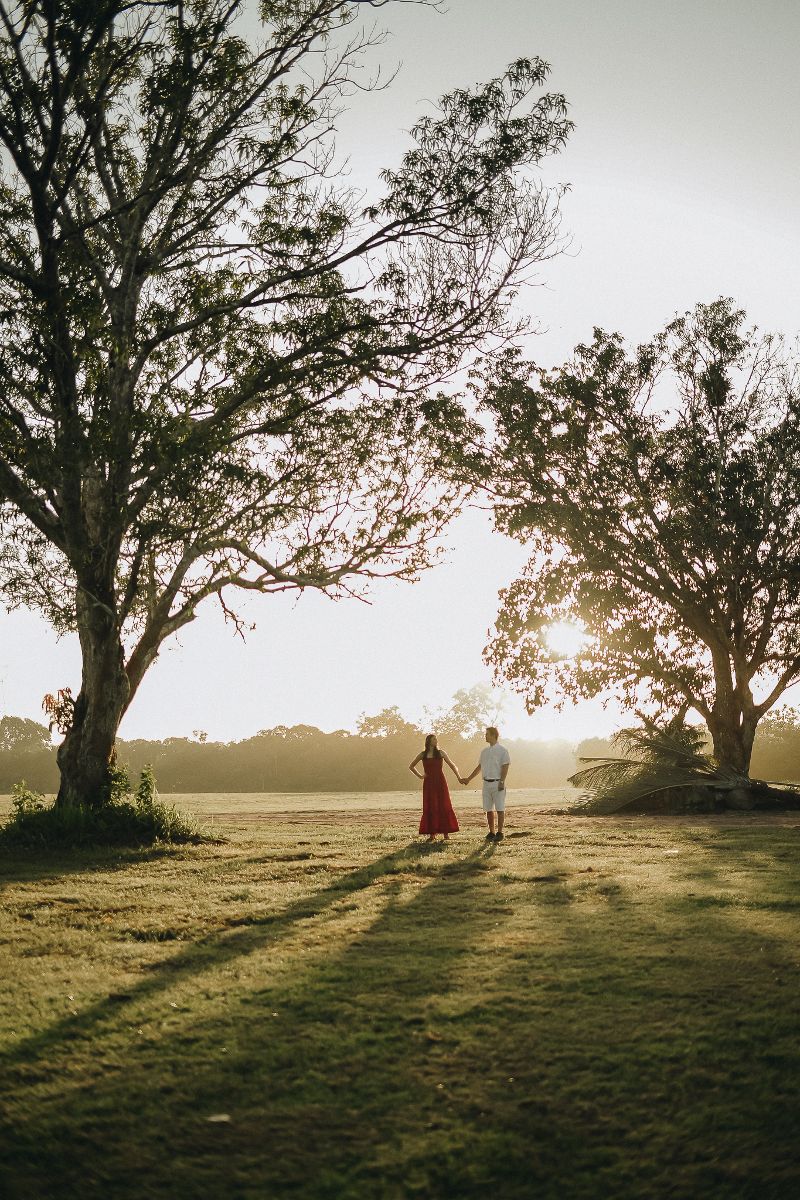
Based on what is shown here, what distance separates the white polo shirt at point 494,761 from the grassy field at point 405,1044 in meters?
5.74

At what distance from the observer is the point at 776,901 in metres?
7.85

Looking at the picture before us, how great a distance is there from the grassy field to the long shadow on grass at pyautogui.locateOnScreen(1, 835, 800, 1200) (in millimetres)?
12

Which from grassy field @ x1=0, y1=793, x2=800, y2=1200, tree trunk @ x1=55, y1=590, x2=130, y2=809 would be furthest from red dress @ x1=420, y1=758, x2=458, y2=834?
grassy field @ x1=0, y1=793, x2=800, y2=1200

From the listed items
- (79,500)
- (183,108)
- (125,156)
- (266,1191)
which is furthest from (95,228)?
(266,1191)

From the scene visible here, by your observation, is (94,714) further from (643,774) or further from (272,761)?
(272,761)

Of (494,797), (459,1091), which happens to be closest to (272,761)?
(494,797)

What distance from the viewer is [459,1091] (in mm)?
3781

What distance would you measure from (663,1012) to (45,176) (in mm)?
11999

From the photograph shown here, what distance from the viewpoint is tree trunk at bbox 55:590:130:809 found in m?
14.4

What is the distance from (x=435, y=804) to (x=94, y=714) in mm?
5945

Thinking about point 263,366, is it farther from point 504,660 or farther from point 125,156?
point 504,660

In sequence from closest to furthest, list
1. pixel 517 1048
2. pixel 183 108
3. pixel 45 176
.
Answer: pixel 517 1048 < pixel 45 176 < pixel 183 108

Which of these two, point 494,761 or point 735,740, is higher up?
point 735,740

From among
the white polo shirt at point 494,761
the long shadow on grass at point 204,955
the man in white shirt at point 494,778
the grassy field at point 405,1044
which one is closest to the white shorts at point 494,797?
the man in white shirt at point 494,778
